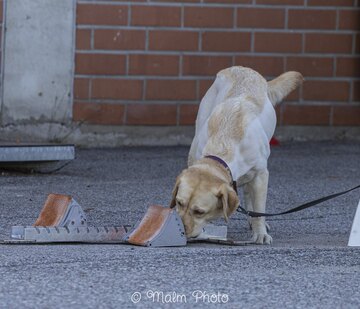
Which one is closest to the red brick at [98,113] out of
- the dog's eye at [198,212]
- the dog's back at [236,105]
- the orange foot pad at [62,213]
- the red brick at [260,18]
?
the red brick at [260,18]

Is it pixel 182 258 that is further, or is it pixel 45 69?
pixel 45 69

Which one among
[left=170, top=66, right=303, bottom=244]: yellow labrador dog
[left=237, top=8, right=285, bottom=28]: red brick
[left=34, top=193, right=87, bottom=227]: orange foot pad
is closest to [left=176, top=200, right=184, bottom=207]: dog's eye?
[left=170, top=66, right=303, bottom=244]: yellow labrador dog

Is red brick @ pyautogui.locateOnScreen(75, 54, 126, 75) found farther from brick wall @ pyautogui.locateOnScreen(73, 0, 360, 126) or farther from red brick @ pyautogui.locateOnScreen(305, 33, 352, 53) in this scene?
red brick @ pyautogui.locateOnScreen(305, 33, 352, 53)

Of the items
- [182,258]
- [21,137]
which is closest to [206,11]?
[21,137]

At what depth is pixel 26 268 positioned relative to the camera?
6.24m

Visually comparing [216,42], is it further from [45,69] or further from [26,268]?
[26,268]

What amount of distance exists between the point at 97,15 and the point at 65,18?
0.33 metres

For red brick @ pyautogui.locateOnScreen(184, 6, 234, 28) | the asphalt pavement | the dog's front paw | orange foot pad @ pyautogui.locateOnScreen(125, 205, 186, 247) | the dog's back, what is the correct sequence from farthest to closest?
red brick @ pyautogui.locateOnScreen(184, 6, 234, 28) → the dog's back → the dog's front paw → orange foot pad @ pyautogui.locateOnScreen(125, 205, 186, 247) → the asphalt pavement

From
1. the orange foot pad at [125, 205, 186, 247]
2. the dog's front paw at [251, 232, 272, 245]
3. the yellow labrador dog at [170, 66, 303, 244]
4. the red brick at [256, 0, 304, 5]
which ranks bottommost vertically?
the dog's front paw at [251, 232, 272, 245]

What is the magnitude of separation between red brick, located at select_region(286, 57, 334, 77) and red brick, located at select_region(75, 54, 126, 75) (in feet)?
5.89

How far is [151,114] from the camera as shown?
12.7 metres

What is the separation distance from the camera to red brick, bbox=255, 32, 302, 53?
1288cm

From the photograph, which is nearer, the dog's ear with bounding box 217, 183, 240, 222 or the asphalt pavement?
the asphalt pavement

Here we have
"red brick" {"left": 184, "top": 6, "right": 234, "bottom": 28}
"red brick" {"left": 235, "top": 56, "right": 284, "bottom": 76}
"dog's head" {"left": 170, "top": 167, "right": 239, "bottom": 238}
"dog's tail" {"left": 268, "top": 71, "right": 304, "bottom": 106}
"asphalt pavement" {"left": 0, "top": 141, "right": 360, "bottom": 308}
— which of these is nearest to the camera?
"asphalt pavement" {"left": 0, "top": 141, "right": 360, "bottom": 308}
